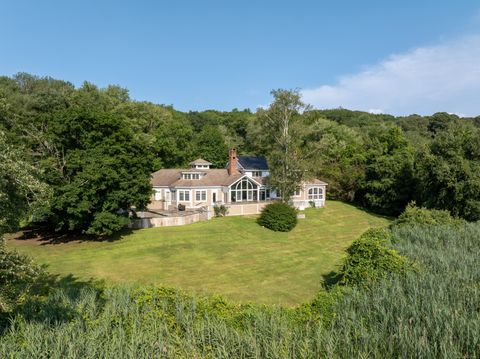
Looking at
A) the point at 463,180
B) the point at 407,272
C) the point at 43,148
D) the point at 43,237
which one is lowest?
the point at 43,237

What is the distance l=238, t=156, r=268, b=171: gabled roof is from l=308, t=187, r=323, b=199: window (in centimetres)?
671

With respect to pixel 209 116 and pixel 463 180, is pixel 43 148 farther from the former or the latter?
pixel 209 116

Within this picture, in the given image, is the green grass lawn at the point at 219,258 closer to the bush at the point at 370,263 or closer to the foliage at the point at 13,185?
the bush at the point at 370,263

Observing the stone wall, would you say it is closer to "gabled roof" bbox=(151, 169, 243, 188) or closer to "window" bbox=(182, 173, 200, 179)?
"gabled roof" bbox=(151, 169, 243, 188)

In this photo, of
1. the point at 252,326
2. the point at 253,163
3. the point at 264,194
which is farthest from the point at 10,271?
the point at 253,163

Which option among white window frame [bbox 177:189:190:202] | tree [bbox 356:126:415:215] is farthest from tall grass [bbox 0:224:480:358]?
tree [bbox 356:126:415:215]

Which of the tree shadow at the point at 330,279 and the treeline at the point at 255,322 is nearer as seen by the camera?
the treeline at the point at 255,322

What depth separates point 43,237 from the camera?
93.0 feet

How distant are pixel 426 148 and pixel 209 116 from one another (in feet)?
198

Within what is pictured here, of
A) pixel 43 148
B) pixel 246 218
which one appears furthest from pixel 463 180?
pixel 43 148

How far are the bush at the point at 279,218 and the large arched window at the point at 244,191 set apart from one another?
6420mm

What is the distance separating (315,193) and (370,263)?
102 ft

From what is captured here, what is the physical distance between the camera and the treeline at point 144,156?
25.2 metres

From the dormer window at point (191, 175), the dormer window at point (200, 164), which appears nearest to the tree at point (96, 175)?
the dormer window at point (191, 175)
